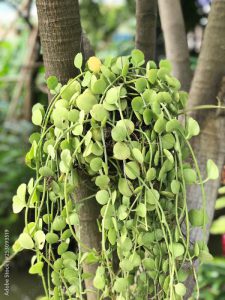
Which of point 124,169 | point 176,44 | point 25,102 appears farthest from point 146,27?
point 25,102

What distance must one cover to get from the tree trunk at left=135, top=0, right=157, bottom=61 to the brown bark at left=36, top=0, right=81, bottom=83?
0.28 m

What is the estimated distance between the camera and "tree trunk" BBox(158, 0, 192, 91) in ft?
4.40

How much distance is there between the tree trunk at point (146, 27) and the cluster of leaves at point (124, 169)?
35 cm

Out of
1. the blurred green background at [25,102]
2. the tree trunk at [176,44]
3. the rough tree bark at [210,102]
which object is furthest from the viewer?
the blurred green background at [25,102]

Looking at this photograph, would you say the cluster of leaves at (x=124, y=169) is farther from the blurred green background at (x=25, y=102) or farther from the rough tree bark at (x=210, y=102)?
the blurred green background at (x=25, y=102)

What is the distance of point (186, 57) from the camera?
1.35m

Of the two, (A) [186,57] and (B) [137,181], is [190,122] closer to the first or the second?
(B) [137,181]

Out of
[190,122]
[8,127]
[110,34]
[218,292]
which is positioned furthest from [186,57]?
[110,34]

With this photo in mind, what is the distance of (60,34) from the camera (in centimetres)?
88

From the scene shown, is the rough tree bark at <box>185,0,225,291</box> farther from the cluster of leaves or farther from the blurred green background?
the blurred green background

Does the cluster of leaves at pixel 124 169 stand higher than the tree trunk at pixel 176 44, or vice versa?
the tree trunk at pixel 176 44

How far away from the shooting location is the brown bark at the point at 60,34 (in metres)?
0.87

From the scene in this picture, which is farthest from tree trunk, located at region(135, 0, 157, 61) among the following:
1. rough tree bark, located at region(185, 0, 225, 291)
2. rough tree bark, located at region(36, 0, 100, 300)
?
rough tree bark, located at region(36, 0, 100, 300)

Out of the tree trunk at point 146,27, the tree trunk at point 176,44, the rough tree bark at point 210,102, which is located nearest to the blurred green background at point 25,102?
the tree trunk at point 176,44
